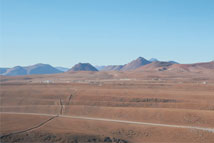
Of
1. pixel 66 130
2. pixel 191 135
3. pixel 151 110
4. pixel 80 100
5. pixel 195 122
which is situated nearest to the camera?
pixel 191 135

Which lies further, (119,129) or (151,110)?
(151,110)

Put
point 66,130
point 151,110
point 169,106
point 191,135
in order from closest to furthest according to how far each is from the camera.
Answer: point 191,135 < point 66,130 < point 151,110 < point 169,106

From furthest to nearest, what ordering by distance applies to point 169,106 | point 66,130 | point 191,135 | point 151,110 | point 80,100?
point 80,100
point 169,106
point 151,110
point 66,130
point 191,135

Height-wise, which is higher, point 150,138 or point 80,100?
point 80,100

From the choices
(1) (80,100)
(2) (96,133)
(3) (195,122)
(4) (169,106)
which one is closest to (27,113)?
(1) (80,100)

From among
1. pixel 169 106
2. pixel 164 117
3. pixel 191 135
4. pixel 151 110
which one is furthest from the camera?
pixel 169 106

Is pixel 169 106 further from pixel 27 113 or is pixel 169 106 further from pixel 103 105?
pixel 27 113

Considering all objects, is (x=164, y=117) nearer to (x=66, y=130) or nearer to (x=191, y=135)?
(x=191, y=135)

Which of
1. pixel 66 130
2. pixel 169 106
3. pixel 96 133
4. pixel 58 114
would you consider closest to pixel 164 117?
pixel 169 106

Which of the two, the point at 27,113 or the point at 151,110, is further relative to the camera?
the point at 27,113
